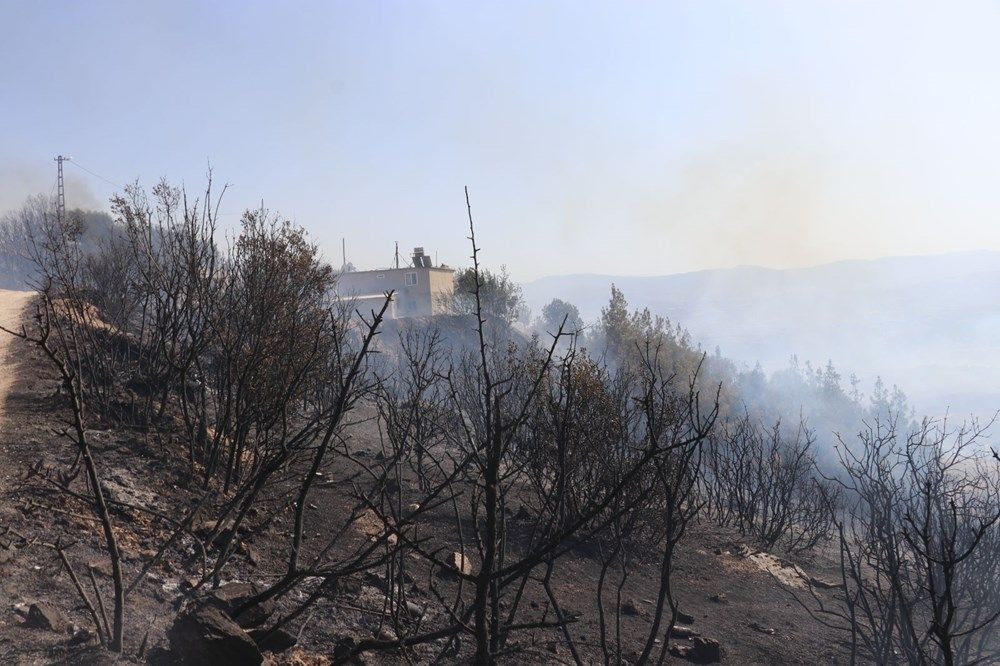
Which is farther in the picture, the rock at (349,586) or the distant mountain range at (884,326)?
the distant mountain range at (884,326)

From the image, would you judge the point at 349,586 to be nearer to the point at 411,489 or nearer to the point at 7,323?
the point at 411,489

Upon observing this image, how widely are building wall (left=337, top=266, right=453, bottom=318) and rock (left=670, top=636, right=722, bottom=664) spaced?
39.3 m

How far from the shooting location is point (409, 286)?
49.0 meters

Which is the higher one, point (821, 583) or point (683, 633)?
point (683, 633)

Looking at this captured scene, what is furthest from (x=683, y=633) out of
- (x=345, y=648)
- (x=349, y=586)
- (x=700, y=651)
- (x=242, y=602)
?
(x=242, y=602)

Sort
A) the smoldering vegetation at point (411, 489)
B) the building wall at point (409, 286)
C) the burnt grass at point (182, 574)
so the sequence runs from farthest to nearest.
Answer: the building wall at point (409, 286), the burnt grass at point (182, 574), the smoldering vegetation at point (411, 489)

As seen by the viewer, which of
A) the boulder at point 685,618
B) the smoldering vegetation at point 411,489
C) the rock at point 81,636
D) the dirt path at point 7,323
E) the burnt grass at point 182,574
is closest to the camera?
the smoldering vegetation at point 411,489

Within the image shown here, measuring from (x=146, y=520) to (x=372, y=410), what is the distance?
52.0 feet

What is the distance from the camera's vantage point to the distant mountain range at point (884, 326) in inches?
4299

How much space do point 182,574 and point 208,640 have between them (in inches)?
91.3

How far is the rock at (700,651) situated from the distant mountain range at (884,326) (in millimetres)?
95577

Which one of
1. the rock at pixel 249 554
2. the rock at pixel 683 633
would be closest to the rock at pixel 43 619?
the rock at pixel 249 554

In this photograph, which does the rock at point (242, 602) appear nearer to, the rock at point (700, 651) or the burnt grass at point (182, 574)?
the burnt grass at point (182, 574)

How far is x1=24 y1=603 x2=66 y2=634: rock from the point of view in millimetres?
3986
